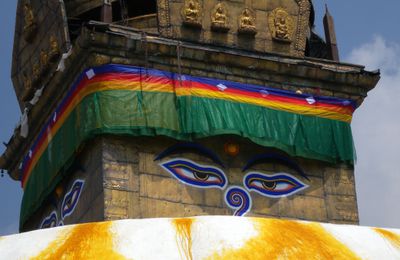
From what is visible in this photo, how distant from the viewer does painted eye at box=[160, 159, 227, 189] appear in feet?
92.0

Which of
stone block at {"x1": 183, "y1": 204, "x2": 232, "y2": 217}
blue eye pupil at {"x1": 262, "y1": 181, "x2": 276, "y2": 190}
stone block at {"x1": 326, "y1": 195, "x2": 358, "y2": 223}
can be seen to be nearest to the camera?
stone block at {"x1": 183, "y1": 204, "x2": 232, "y2": 217}

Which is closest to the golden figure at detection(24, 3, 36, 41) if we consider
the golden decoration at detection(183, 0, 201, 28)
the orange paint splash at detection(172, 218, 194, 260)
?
the golden decoration at detection(183, 0, 201, 28)

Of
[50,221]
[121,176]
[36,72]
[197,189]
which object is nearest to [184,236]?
[121,176]

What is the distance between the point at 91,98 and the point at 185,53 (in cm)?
227

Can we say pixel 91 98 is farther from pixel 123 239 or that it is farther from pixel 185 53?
pixel 123 239

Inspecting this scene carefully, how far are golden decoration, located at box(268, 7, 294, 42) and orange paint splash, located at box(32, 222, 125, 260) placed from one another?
13878mm

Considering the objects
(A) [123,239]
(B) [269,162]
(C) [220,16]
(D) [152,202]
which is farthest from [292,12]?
(A) [123,239]

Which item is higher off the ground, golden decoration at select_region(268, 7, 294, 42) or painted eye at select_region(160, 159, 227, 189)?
golden decoration at select_region(268, 7, 294, 42)

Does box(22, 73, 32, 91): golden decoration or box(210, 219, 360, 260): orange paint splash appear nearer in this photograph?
box(210, 219, 360, 260): orange paint splash

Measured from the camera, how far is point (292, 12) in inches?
1233

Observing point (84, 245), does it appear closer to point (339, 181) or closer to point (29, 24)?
point (339, 181)

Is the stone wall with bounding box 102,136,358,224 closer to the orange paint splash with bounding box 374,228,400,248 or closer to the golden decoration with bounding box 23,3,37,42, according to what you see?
the golden decoration with bounding box 23,3,37,42

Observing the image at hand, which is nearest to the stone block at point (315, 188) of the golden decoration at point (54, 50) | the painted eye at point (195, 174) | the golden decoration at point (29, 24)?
the painted eye at point (195, 174)

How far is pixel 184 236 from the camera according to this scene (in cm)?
1731
